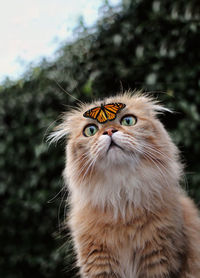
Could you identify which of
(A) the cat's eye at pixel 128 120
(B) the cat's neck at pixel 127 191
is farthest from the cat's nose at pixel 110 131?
(B) the cat's neck at pixel 127 191

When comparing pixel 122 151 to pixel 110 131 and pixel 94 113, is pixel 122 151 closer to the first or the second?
pixel 110 131

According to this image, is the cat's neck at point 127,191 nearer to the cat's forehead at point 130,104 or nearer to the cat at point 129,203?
the cat at point 129,203

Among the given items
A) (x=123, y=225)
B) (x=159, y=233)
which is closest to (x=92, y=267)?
(x=123, y=225)

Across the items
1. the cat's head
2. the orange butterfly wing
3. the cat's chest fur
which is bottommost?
the cat's chest fur

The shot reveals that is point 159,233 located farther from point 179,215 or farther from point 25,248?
point 25,248

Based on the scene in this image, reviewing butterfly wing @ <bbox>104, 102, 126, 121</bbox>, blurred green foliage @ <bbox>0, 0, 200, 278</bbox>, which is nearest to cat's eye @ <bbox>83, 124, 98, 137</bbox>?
butterfly wing @ <bbox>104, 102, 126, 121</bbox>

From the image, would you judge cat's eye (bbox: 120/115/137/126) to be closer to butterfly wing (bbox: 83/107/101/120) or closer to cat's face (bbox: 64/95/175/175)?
cat's face (bbox: 64/95/175/175)

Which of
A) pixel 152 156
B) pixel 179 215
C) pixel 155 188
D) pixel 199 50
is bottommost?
pixel 179 215
